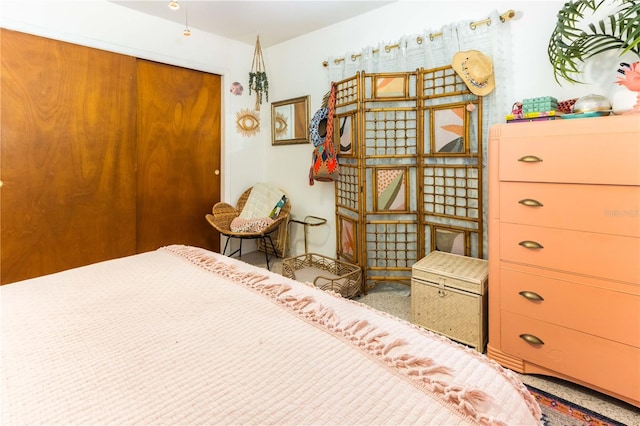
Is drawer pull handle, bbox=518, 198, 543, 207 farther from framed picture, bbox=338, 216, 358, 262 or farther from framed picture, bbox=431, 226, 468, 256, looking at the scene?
framed picture, bbox=338, 216, 358, 262

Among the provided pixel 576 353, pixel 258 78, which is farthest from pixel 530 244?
pixel 258 78

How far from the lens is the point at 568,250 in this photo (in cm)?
168

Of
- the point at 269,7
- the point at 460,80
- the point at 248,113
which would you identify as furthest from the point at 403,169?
the point at 248,113

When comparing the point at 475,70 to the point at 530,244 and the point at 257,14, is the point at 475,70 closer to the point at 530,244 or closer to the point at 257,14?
the point at 530,244

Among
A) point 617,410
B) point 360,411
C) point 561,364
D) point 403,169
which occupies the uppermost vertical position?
point 403,169

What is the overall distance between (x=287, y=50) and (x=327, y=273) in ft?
8.30

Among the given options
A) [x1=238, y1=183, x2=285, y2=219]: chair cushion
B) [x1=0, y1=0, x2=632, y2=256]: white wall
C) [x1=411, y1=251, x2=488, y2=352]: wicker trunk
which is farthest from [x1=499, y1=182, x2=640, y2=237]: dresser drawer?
[x1=238, y1=183, x2=285, y2=219]: chair cushion

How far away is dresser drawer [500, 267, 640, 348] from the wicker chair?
2185 mm

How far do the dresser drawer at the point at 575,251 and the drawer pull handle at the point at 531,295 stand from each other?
153 millimetres

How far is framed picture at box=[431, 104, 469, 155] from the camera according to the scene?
8.31 ft

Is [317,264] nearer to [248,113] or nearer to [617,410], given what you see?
[248,113]

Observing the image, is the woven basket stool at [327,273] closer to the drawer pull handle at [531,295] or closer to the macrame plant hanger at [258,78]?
the drawer pull handle at [531,295]

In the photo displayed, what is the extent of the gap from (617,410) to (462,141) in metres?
1.75

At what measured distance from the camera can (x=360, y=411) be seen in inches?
26.8
